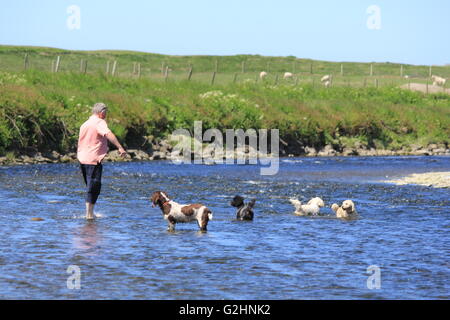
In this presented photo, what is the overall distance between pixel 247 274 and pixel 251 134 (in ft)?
108

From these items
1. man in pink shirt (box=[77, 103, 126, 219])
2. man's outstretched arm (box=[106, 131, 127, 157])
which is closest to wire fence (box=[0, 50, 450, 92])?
man in pink shirt (box=[77, 103, 126, 219])

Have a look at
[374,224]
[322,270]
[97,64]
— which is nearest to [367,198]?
[374,224]

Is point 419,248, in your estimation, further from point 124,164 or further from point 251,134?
point 251,134

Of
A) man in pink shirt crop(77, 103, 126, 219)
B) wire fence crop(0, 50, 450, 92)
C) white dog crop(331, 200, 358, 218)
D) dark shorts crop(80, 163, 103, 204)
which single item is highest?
wire fence crop(0, 50, 450, 92)

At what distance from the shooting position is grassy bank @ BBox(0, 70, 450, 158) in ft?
119

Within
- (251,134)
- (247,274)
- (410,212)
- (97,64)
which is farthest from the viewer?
(97,64)

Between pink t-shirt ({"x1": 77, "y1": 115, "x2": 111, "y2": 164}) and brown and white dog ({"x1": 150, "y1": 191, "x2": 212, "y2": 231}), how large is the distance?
5.92 ft

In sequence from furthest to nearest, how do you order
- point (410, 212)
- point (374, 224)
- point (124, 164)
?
point (124, 164) < point (410, 212) < point (374, 224)

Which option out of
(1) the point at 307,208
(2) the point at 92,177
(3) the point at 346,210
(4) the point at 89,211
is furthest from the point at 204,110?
(2) the point at 92,177

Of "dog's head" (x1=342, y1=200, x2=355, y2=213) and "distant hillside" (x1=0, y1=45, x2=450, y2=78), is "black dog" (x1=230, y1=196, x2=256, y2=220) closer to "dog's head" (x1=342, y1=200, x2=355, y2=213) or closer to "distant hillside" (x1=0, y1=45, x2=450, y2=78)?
"dog's head" (x1=342, y1=200, x2=355, y2=213)

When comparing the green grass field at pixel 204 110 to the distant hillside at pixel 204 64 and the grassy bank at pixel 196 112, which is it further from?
the distant hillside at pixel 204 64

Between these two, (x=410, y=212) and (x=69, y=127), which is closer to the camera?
(x=410, y=212)

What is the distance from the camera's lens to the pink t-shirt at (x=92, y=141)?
17047 millimetres

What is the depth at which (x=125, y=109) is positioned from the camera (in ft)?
134
